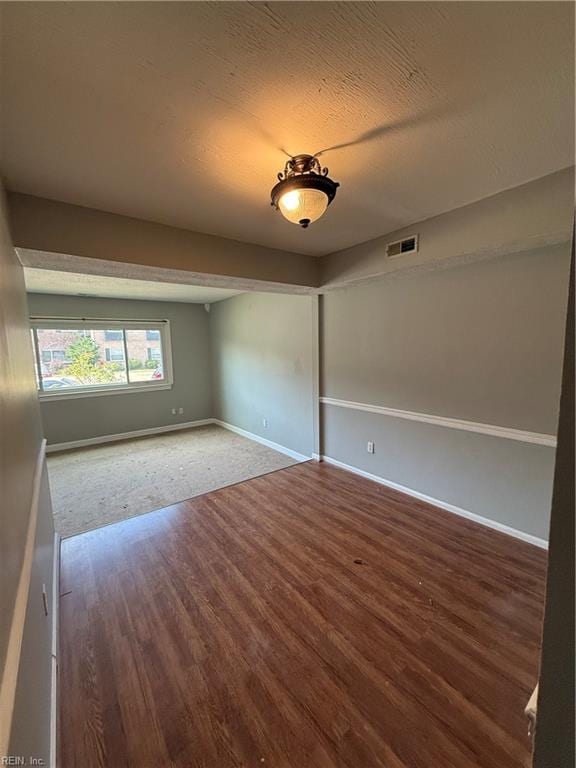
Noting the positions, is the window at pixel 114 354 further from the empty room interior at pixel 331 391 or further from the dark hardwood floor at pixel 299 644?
the dark hardwood floor at pixel 299 644

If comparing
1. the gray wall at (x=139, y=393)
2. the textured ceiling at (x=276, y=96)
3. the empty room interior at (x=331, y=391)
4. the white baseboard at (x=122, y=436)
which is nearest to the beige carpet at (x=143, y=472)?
the empty room interior at (x=331, y=391)

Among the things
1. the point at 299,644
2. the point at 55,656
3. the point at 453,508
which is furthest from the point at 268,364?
the point at 55,656

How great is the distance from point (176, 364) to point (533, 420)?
5.55m

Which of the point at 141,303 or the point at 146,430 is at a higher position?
the point at 141,303

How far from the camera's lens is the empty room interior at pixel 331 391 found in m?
1.00

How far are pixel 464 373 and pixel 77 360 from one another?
18.3 ft

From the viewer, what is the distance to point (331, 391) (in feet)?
12.8

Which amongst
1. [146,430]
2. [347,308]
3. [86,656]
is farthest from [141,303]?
[86,656]

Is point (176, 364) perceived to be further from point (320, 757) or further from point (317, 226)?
point (320, 757)

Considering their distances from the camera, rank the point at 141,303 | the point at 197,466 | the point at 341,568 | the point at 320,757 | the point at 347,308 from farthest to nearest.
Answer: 1. the point at 141,303
2. the point at 197,466
3. the point at 347,308
4. the point at 341,568
5. the point at 320,757

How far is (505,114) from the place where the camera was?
4.47ft

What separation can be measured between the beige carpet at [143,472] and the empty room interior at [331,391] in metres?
0.06

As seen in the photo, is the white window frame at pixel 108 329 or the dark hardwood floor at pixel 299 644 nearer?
the dark hardwood floor at pixel 299 644

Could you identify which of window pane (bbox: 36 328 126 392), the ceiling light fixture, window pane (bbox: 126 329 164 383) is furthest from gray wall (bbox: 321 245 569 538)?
window pane (bbox: 36 328 126 392)
